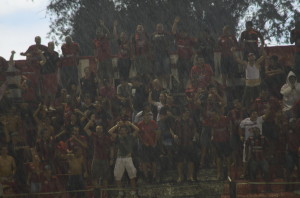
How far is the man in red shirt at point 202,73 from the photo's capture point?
21.5m

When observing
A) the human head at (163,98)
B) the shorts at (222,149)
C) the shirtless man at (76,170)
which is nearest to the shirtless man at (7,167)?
the shirtless man at (76,170)

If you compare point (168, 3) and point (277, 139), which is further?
point (168, 3)

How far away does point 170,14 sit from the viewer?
3250 centimetres

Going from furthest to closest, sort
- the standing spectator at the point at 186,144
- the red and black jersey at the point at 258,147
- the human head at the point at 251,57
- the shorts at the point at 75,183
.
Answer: the human head at the point at 251,57 < the standing spectator at the point at 186,144 < the red and black jersey at the point at 258,147 < the shorts at the point at 75,183

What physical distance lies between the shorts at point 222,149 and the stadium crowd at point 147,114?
0.03 metres

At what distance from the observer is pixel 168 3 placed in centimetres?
3262

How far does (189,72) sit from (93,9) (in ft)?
35.3

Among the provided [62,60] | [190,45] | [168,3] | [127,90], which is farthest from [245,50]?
[168,3]

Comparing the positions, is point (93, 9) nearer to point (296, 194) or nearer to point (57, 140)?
point (57, 140)

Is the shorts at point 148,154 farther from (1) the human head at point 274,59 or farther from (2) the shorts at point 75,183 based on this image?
(1) the human head at point 274,59

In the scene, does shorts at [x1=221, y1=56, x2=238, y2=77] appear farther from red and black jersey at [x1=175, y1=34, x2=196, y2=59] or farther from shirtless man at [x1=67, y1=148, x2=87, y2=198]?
shirtless man at [x1=67, y1=148, x2=87, y2=198]

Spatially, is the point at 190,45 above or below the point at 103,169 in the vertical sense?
above

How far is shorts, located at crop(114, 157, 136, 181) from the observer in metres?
18.0

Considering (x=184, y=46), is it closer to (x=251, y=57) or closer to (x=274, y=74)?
(x=251, y=57)
